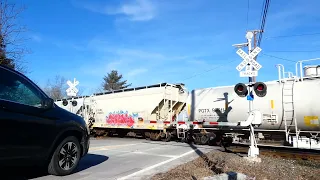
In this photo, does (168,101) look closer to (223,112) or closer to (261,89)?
(223,112)

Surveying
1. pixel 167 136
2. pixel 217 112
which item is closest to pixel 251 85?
pixel 217 112

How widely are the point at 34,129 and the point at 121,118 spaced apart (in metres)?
15.5

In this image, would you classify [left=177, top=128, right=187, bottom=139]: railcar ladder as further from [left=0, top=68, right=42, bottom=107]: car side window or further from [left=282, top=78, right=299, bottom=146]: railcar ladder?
[left=0, top=68, right=42, bottom=107]: car side window

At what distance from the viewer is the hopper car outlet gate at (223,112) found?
1253cm

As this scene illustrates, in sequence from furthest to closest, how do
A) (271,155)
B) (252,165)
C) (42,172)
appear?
(271,155), (252,165), (42,172)

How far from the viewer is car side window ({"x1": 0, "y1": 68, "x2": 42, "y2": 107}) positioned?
5432mm

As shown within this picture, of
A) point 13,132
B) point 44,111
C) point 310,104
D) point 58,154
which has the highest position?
point 310,104

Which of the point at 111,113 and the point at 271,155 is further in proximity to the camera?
the point at 111,113

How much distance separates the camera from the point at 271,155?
11570 millimetres

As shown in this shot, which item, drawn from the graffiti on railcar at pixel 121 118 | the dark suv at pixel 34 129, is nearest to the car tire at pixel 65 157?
the dark suv at pixel 34 129

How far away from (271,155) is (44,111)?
870 centimetres

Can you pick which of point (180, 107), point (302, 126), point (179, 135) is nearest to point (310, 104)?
point (302, 126)

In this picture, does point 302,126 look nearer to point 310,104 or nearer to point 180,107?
point 310,104

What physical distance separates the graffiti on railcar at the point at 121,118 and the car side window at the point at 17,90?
14.2 meters
